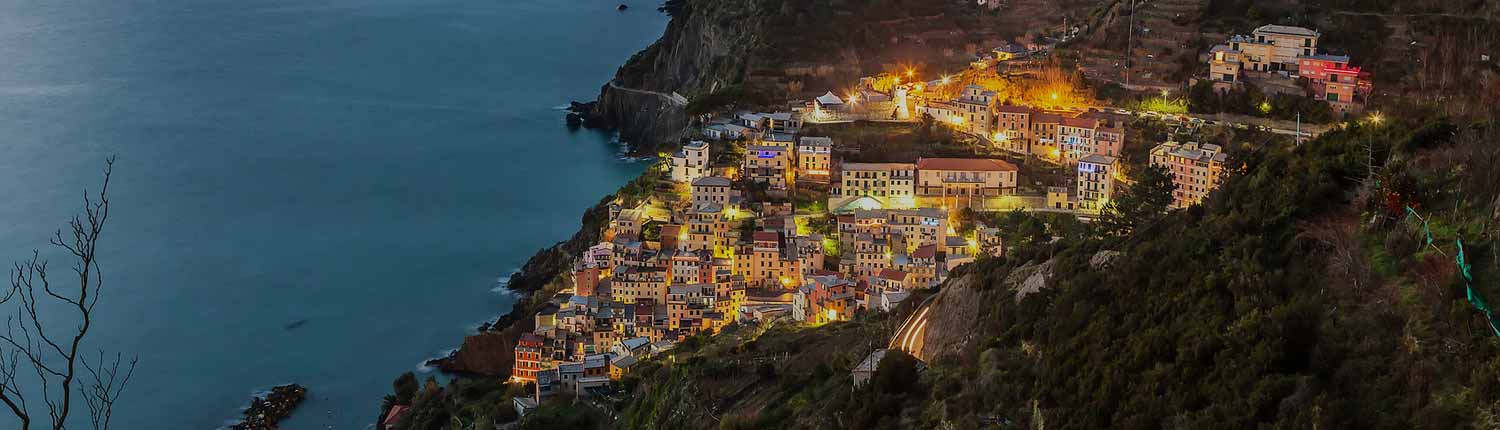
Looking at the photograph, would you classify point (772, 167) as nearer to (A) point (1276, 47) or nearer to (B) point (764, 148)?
(B) point (764, 148)

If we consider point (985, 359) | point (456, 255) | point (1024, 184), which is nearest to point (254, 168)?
point (456, 255)

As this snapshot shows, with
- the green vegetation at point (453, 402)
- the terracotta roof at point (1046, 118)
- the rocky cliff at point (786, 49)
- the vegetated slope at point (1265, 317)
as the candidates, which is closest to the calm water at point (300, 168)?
the green vegetation at point (453, 402)

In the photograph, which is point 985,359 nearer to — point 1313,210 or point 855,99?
point 1313,210

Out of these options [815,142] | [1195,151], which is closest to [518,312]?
[815,142]

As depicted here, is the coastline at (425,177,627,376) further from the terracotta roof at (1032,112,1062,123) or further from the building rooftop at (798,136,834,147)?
the terracotta roof at (1032,112,1062,123)

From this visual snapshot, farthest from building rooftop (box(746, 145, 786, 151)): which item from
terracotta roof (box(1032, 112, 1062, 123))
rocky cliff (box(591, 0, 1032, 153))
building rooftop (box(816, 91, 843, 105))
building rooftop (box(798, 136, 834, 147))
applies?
rocky cliff (box(591, 0, 1032, 153))
